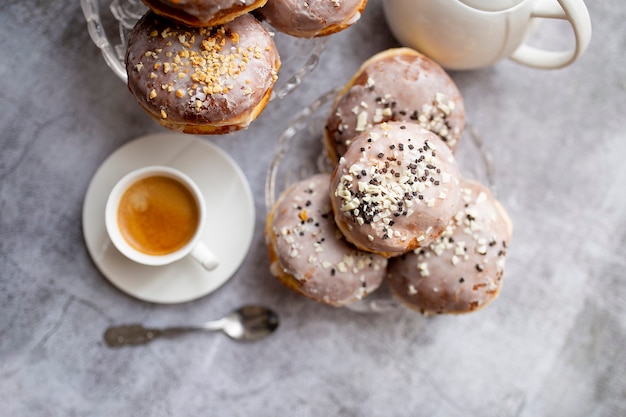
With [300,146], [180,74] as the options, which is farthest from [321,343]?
[180,74]

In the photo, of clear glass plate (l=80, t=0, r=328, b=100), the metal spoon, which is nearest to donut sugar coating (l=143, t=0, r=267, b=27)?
clear glass plate (l=80, t=0, r=328, b=100)

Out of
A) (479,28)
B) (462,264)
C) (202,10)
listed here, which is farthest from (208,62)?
(462,264)

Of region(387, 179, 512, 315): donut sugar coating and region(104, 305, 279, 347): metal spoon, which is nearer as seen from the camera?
region(387, 179, 512, 315): donut sugar coating

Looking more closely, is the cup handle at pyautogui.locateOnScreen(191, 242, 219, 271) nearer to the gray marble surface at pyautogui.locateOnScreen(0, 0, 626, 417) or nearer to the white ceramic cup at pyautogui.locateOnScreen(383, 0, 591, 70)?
the gray marble surface at pyautogui.locateOnScreen(0, 0, 626, 417)

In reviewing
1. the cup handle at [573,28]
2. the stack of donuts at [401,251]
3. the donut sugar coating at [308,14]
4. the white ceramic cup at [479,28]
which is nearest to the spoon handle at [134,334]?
the stack of donuts at [401,251]

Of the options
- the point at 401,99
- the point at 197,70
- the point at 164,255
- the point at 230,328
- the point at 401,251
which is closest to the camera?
the point at 197,70

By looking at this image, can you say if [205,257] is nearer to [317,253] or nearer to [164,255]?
[164,255]

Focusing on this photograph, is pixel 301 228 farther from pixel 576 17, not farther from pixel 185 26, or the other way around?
pixel 576 17
